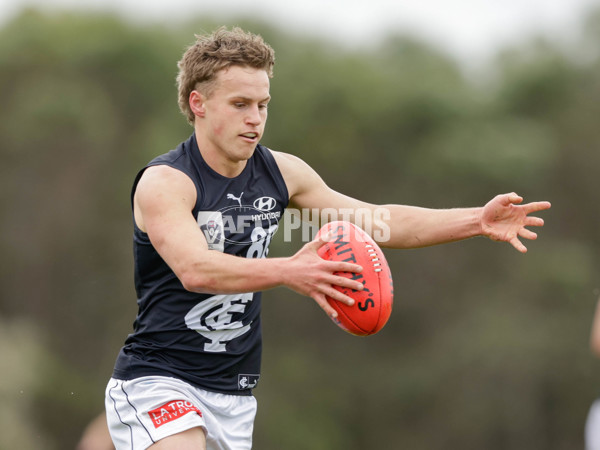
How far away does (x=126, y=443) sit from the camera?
14.9ft

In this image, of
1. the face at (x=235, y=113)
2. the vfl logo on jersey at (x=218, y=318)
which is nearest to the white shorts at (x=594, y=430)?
the vfl logo on jersey at (x=218, y=318)

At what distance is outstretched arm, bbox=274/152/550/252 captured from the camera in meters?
4.91

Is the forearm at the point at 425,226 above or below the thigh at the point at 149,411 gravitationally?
above

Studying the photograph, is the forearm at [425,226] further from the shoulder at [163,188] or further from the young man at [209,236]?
the shoulder at [163,188]

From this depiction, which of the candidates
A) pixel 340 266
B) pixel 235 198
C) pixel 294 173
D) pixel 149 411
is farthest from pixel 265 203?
pixel 149 411

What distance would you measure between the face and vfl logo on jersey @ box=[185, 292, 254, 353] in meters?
0.70

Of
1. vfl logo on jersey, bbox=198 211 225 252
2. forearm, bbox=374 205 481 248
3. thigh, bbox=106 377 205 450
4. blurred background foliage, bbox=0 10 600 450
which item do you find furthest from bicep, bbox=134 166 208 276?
blurred background foliage, bbox=0 10 600 450

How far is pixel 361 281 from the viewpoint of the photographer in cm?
419

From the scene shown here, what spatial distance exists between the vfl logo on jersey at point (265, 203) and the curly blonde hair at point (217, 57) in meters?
0.62

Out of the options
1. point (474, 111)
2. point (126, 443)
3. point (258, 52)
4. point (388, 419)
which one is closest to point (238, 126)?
point (258, 52)

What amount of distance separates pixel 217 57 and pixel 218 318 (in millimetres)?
1341

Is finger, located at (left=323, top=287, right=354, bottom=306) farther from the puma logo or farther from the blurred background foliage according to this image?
the blurred background foliage

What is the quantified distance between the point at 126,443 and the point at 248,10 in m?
14.0

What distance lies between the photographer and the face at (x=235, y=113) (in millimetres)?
4598
